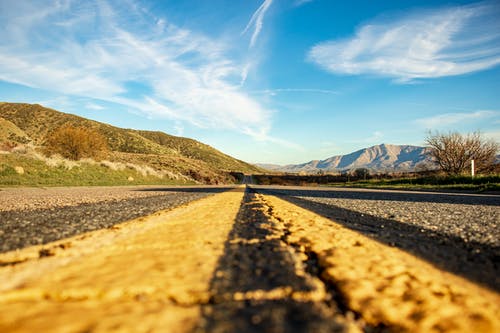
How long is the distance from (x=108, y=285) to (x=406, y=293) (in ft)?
4.22

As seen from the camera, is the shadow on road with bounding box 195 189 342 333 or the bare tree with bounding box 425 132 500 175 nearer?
the shadow on road with bounding box 195 189 342 333

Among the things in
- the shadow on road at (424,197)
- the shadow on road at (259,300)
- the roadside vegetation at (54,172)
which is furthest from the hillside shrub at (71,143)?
the shadow on road at (259,300)

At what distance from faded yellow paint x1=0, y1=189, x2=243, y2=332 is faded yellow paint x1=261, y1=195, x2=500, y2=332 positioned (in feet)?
2.12

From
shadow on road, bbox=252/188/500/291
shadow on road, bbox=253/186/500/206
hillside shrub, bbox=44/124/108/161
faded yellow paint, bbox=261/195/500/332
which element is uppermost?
hillside shrub, bbox=44/124/108/161

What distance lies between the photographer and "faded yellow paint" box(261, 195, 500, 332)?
971 mm

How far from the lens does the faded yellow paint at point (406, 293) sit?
97 cm

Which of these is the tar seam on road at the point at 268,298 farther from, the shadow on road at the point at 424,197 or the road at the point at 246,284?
the shadow on road at the point at 424,197

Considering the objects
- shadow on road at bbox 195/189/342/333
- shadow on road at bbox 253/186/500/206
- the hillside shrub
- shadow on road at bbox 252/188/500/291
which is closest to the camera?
shadow on road at bbox 195/189/342/333

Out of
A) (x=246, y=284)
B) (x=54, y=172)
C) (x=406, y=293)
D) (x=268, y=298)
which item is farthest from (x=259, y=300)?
(x=54, y=172)

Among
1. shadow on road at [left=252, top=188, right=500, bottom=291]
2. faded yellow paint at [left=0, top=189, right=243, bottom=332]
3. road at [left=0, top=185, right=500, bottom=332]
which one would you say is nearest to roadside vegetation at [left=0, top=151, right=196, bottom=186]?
road at [left=0, top=185, right=500, bottom=332]

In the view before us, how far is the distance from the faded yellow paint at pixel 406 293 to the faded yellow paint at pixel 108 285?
65cm

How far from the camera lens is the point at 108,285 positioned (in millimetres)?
1227

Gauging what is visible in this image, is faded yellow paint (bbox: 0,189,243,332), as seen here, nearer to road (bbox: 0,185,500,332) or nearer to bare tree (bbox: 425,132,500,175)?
road (bbox: 0,185,500,332)

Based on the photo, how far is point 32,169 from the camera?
1549 centimetres
